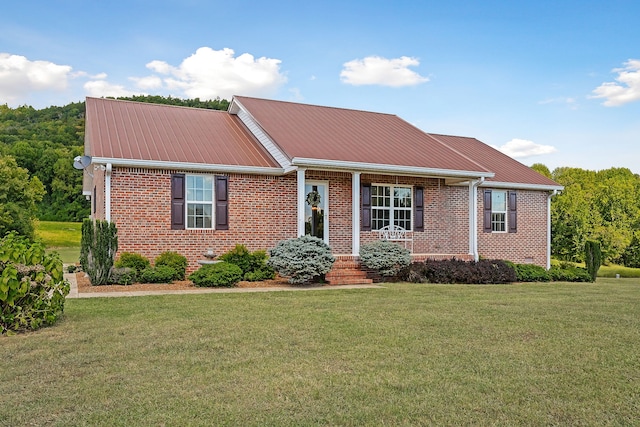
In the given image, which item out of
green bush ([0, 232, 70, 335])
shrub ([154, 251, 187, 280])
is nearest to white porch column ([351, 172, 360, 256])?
shrub ([154, 251, 187, 280])

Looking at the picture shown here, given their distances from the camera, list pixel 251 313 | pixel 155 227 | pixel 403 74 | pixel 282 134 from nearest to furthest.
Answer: pixel 251 313
pixel 155 227
pixel 282 134
pixel 403 74

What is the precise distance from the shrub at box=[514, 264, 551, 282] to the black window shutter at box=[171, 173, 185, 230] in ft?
31.5

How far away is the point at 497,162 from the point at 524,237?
3148 mm

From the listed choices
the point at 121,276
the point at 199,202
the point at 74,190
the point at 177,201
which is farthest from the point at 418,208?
the point at 74,190

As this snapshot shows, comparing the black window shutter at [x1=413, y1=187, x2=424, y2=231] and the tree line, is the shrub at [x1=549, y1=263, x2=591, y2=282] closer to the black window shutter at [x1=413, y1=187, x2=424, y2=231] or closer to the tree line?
the black window shutter at [x1=413, y1=187, x2=424, y2=231]

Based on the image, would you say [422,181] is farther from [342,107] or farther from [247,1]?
[247,1]

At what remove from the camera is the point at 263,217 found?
607 inches

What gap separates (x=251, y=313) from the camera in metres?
8.73

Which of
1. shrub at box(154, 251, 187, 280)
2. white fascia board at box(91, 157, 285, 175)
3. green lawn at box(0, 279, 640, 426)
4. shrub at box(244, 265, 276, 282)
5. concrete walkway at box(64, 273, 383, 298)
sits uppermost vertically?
white fascia board at box(91, 157, 285, 175)

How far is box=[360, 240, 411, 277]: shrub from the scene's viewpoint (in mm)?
14469

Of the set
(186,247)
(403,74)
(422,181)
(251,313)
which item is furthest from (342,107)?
(251,313)

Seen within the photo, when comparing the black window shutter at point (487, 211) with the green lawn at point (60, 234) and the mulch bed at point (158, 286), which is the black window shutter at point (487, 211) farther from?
the green lawn at point (60, 234)

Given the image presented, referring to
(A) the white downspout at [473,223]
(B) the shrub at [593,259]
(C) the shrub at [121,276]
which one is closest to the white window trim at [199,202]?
(C) the shrub at [121,276]

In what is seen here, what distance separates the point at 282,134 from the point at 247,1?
14.2 feet
